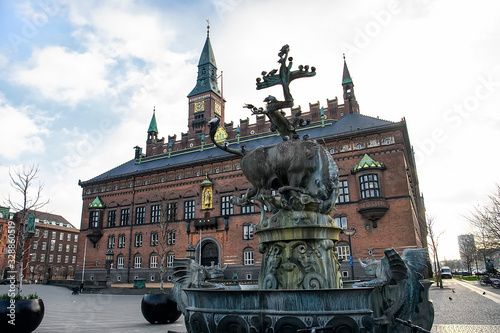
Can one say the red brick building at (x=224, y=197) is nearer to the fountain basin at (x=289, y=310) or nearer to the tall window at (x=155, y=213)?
the tall window at (x=155, y=213)

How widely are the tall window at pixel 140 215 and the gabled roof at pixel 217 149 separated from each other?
15.4 feet

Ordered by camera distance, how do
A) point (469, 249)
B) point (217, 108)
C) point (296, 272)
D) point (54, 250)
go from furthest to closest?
point (54, 250) < point (469, 249) < point (217, 108) < point (296, 272)

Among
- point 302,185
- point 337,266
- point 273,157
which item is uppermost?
point 273,157

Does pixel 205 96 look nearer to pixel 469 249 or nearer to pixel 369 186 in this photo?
pixel 369 186

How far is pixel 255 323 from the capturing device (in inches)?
200

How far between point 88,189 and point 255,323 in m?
51.0

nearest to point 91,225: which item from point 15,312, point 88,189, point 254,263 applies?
point 88,189

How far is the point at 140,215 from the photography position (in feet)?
148

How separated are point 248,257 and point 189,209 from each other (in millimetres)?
9677

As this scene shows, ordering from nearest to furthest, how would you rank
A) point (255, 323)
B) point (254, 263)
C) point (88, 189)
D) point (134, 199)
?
1. point (255, 323)
2. point (254, 263)
3. point (134, 199)
4. point (88, 189)

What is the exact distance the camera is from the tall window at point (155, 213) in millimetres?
43844

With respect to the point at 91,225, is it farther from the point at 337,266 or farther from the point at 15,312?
the point at 337,266

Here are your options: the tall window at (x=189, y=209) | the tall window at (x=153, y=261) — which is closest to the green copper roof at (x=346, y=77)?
the tall window at (x=189, y=209)

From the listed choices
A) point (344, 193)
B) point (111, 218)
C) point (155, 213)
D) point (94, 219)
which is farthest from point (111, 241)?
point (344, 193)
